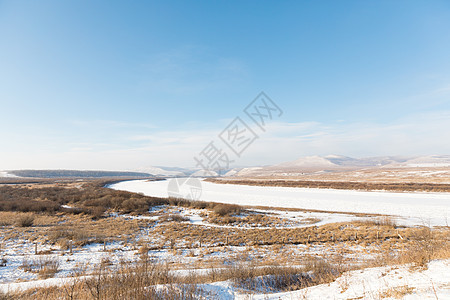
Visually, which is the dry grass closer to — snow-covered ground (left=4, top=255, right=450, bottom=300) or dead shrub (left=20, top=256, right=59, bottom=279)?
snow-covered ground (left=4, top=255, right=450, bottom=300)

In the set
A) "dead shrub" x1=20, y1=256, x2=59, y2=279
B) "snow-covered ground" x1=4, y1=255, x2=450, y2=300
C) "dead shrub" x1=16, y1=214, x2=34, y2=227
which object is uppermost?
"snow-covered ground" x1=4, y1=255, x2=450, y2=300

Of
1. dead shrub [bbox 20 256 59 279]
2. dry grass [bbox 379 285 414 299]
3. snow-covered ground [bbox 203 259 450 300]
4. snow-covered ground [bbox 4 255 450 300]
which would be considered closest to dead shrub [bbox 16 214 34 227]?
dead shrub [bbox 20 256 59 279]

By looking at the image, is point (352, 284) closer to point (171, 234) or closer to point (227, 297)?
point (227, 297)

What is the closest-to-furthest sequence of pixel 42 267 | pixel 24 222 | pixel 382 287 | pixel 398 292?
pixel 398 292, pixel 382 287, pixel 42 267, pixel 24 222

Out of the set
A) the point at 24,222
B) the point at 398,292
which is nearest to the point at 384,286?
the point at 398,292

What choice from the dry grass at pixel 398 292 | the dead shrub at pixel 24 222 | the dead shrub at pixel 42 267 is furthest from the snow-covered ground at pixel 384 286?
the dead shrub at pixel 24 222

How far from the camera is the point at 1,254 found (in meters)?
12.8

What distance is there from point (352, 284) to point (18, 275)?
1315 centimetres

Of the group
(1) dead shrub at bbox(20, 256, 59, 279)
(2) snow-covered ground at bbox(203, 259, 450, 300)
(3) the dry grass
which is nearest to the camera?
(3) the dry grass

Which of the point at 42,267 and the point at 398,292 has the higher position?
the point at 398,292

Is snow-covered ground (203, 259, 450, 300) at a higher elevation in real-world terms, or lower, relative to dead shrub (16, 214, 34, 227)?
higher

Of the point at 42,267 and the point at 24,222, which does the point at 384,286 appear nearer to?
the point at 42,267

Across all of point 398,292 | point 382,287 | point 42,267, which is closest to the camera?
point 398,292

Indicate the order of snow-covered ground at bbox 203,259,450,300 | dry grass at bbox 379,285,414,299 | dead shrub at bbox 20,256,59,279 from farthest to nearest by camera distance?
dead shrub at bbox 20,256,59,279, snow-covered ground at bbox 203,259,450,300, dry grass at bbox 379,285,414,299
